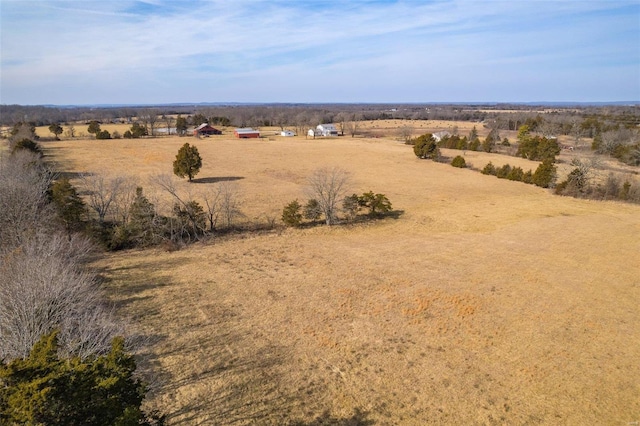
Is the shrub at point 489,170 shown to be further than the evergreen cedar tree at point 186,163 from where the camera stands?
Yes

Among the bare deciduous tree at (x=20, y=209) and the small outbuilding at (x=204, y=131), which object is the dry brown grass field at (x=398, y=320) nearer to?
the bare deciduous tree at (x=20, y=209)

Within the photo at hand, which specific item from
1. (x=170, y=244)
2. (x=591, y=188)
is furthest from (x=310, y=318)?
(x=591, y=188)

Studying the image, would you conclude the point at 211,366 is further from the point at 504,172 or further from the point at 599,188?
the point at 504,172

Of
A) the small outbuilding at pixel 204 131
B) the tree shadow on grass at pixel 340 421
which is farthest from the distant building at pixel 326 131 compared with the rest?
the tree shadow on grass at pixel 340 421

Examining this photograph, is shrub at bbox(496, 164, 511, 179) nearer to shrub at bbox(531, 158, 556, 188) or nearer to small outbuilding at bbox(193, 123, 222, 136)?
shrub at bbox(531, 158, 556, 188)

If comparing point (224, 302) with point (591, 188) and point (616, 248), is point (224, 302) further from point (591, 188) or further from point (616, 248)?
point (591, 188)

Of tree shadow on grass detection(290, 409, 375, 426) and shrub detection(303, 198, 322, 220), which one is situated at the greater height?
shrub detection(303, 198, 322, 220)

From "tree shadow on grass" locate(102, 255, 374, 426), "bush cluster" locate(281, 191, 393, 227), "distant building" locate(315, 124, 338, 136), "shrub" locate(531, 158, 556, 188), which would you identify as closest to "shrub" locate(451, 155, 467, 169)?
"shrub" locate(531, 158, 556, 188)

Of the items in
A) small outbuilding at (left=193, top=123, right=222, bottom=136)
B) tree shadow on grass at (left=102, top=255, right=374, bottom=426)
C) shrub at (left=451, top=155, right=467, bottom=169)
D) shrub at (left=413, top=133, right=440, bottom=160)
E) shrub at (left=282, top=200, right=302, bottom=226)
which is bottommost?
tree shadow on grass at (left=102, top=255, right=374, bottom=426)
